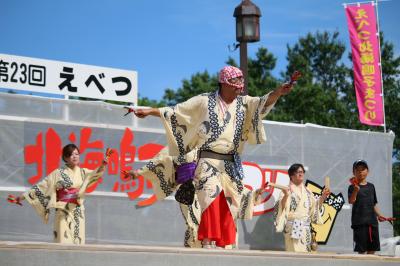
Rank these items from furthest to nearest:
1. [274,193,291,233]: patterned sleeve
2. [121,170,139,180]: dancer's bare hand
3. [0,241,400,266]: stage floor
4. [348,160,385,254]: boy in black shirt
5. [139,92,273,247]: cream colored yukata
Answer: [274,193,291,233]: patterned sleeve
[348,160,385,254]: boy in black shirt
[121,170,139,180]: dancer's bare hand
[139,92,273,247]: cream colored yukata
[0,241,400,266]: stage floor

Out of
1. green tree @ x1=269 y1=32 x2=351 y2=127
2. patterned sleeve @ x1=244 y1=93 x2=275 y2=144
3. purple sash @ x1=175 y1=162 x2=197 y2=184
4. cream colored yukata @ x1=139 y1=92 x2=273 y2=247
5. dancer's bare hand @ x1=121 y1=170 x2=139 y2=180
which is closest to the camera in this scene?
cream colored yukata @ x1=139 y1=92 x2=273 y2=247

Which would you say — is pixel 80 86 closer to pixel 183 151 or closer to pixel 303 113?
pixel 183 151

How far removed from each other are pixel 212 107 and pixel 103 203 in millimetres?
3756

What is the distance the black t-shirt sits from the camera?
953 centimetres

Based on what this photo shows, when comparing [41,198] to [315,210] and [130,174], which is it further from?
[315,210]

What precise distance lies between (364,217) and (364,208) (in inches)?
4.1

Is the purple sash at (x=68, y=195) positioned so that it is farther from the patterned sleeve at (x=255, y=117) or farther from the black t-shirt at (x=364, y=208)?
the black t-shirt at (x=364, y=208)

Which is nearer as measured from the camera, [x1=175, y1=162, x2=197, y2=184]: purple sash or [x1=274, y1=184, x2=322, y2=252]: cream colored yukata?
[x1=175, y1=162, x2=197, y2=184]: purple sash

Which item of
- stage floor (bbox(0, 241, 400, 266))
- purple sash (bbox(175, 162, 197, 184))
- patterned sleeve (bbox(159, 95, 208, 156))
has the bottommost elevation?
stage floor (bbox(0, 241, 400, 266))

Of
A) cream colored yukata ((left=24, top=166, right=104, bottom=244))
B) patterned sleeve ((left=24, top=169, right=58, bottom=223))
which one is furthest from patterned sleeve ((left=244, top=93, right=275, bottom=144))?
patterned sleeve ((left=24, top=169, right=58, bottom=223))

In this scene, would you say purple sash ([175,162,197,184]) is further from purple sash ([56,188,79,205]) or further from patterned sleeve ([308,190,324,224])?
patterned sleeve ([308,190,324,224])

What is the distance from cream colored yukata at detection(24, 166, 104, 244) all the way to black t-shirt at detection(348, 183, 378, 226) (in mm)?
3030

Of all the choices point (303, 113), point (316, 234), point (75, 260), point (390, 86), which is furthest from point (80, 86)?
point (390, 86)

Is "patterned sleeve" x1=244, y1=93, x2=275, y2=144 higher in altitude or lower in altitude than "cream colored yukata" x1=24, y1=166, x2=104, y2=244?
higher
